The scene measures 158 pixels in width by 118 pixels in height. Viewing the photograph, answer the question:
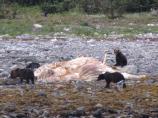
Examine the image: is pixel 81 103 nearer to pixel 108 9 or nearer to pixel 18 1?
pixel 108 9

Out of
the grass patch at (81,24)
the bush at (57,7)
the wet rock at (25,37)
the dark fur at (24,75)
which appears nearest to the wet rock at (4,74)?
the dark fur at (24,75)

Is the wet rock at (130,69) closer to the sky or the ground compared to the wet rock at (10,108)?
closer to the ground

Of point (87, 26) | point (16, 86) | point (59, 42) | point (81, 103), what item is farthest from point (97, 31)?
point (81, 103)

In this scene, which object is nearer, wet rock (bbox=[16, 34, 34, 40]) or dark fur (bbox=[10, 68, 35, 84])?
dark fur (bbox=[10, 68, 35, 84])

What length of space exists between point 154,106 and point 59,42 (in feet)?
53.3

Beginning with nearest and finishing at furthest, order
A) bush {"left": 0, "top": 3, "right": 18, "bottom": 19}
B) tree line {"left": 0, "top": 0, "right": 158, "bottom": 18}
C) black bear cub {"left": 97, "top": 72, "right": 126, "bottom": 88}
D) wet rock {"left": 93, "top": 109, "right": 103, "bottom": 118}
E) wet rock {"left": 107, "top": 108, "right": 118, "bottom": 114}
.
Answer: wet rock {"left": 93, "top": 109, "right": 103, "bottom": 118}
wet rock {"left": 107, "top": 108, "right": 118, "bottom": 114}
black bear cub {"left": 97, "top": 72, "right": 126, "bottom": 88}
bush {"left": 0, "top": 3, "right": 18, "bottom": 19}
tree line {"left": 0, "top": 0, "right": 158, "bottom": 18}

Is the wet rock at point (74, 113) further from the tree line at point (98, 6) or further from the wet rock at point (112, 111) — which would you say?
the tree line at point (98, 6)

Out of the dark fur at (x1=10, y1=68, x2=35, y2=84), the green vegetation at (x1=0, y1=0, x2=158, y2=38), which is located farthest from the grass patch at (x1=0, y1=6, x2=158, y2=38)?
the dark fur at (x1=10, y1=68, x2=35, y2=84)

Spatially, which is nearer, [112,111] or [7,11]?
[112,111]

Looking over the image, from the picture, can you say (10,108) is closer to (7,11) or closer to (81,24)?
(81,24)

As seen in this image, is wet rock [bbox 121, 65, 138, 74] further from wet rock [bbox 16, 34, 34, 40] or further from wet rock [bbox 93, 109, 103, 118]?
wet rock [bbox 16, 34, 34, 40]

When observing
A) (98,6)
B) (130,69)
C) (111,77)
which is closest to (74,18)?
(98,6)

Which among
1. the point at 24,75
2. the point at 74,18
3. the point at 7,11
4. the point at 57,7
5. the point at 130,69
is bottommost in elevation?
the point at 57,7

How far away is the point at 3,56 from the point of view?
64.2 ft
